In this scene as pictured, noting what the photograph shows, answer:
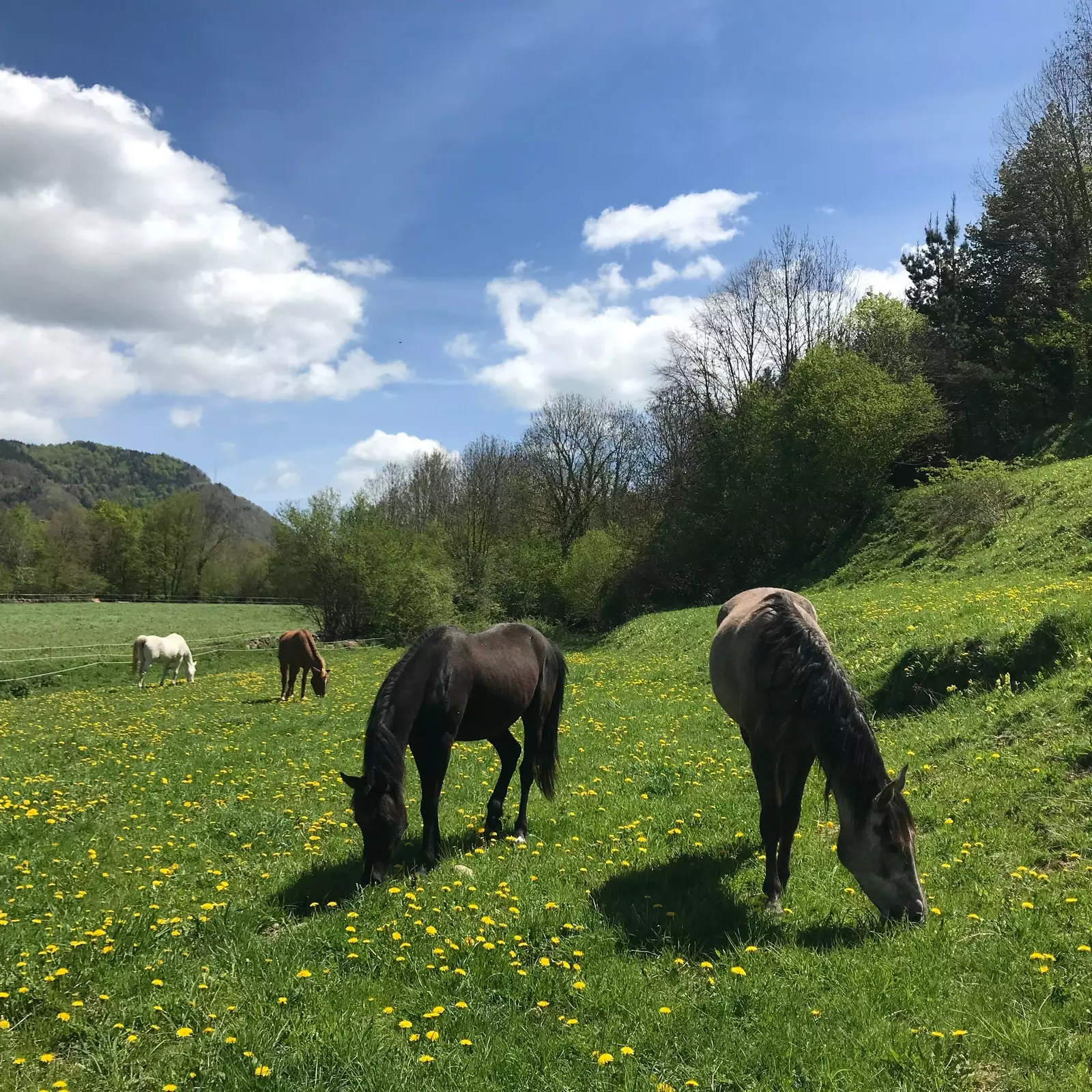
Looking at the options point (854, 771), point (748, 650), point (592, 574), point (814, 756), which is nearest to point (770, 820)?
point (814, 756)

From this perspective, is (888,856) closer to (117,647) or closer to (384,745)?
(384,745)

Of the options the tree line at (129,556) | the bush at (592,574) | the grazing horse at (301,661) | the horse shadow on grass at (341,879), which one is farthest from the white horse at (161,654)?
the tree line at (129,556)

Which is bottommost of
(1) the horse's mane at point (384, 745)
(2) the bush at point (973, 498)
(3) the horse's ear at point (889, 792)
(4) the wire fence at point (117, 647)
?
(4) the wire fence at point (117, 647)

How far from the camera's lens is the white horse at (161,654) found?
27328 mm

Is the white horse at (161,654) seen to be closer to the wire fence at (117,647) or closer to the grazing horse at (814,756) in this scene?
the wire fence at (117,647)

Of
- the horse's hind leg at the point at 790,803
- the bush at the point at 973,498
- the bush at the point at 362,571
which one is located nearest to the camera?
the horse's hind leg at the point at 790,803

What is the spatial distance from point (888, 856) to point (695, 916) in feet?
4.60

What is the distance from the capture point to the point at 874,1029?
148 inches

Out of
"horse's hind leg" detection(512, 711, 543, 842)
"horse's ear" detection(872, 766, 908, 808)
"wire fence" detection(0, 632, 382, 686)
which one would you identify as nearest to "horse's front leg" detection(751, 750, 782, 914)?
"horse's ear" detection(872, 766, 908, 808)

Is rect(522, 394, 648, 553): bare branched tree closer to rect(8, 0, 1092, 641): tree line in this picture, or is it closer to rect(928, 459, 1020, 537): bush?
rect(8, 0, 1092, 641): tree line

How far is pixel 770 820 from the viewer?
5.69 meters

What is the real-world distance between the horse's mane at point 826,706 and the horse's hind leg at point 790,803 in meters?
0.30

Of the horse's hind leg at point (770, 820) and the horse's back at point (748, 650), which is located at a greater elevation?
the horse's back at point (748, 650)

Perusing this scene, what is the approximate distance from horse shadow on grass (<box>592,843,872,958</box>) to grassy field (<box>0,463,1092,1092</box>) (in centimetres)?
3
